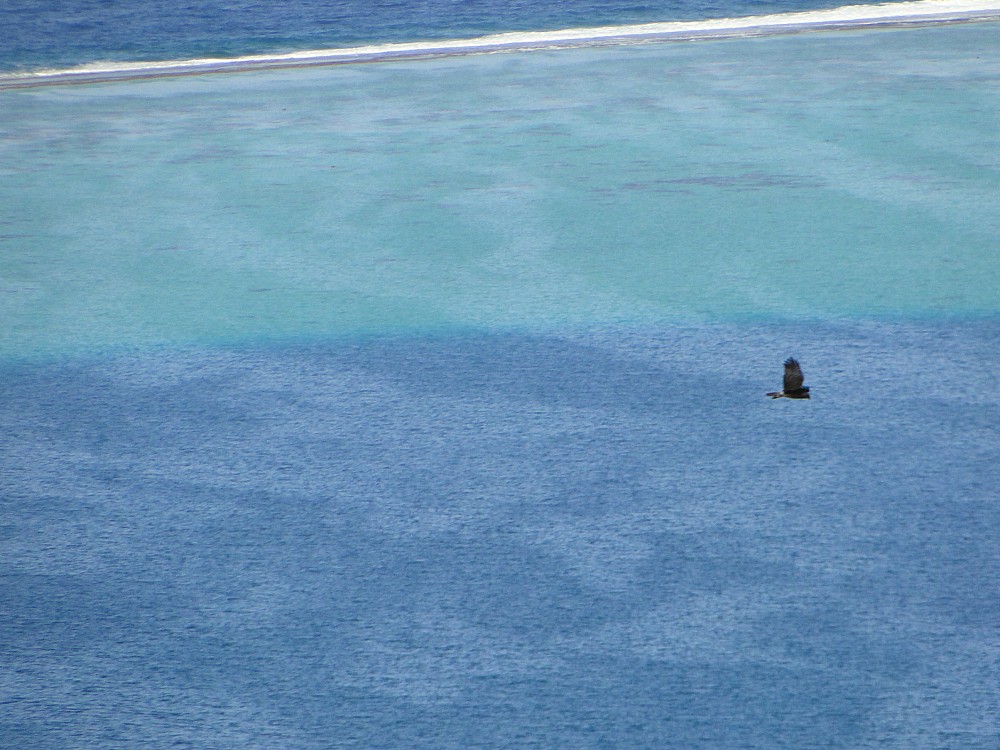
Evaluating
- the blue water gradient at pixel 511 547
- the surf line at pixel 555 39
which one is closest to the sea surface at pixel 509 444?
the blue water gradient at pixel 511 547

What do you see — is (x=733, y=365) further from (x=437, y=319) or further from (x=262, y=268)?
(x=262, y=268)

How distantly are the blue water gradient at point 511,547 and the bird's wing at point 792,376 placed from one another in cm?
6

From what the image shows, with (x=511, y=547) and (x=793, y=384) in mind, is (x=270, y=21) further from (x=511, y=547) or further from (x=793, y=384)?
(x=511, y=547)

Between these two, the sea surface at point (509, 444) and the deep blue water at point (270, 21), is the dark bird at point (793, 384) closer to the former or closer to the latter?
the sea surface at point (509, 444)

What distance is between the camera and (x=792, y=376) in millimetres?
2529

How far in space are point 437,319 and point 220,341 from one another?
0.57 metres

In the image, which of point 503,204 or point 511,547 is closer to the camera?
point 511,547

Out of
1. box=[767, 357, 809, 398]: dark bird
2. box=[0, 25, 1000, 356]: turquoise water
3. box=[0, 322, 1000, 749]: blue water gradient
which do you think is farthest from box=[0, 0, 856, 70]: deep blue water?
box=[767, 357, 809, 398]: dark bird

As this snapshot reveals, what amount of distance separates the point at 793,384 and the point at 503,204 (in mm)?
2017

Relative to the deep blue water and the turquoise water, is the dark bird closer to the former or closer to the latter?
the turquoise water

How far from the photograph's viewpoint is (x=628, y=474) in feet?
7.35

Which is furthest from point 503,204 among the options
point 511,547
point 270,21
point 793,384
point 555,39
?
point 270,21

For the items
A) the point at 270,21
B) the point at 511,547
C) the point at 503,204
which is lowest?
the point at 511,547

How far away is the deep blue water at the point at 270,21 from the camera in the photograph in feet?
37.5
